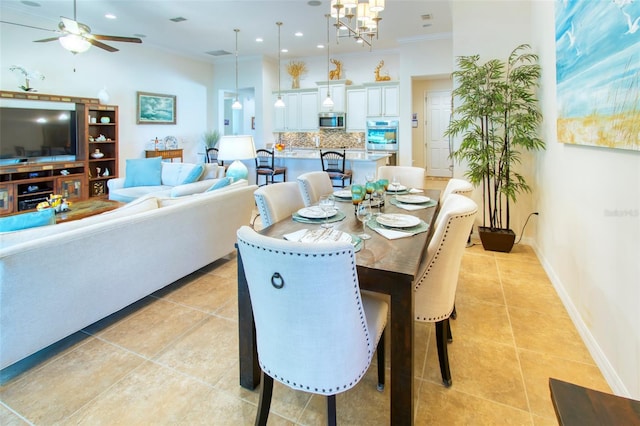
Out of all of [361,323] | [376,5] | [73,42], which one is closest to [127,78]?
[73,42]

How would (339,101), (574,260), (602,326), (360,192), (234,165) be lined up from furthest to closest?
(339,101)
(234,165)
(574,260)
(360,192)
(602,326)

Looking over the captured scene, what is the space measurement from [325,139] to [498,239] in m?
5.83

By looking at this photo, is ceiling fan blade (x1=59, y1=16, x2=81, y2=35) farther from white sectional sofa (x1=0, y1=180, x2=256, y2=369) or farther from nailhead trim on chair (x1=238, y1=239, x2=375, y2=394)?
nailhead trim on chair (x1=238, y1=239, x2=375, y2=394)

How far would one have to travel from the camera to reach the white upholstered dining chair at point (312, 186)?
285 cm

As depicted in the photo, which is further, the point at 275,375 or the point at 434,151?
the point at 434,151

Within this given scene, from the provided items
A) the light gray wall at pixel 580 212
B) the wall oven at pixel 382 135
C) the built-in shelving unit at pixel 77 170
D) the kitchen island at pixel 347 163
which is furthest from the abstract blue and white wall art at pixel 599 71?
the built-in shelving unit at pixel 77 170

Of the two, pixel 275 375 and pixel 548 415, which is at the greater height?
pixel 275 375

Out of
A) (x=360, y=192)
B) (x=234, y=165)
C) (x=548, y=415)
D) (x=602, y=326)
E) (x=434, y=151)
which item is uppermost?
(x=434, y=151)

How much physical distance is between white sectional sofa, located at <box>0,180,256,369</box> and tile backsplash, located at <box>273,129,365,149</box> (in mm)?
5926

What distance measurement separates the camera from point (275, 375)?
133 cm

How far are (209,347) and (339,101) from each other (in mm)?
7140

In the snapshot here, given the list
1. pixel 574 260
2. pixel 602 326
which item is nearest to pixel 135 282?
pixel 602 326

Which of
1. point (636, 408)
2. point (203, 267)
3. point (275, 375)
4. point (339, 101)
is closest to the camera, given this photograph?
point (636, 408)

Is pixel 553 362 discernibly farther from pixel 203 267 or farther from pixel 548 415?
pixel 203 267
